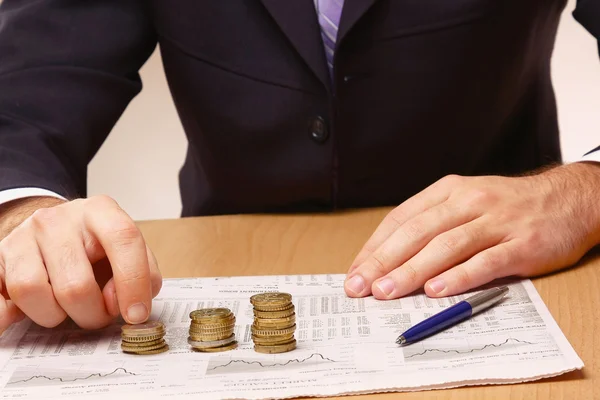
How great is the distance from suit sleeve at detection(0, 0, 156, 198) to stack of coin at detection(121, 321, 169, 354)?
43 centimetres

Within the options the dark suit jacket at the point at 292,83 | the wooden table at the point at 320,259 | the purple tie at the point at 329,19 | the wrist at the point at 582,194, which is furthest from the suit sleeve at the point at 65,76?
the wrist at the point at 582,194

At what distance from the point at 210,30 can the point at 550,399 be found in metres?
0.86

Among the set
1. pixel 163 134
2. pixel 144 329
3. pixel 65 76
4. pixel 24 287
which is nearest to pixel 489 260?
pixel 144 329

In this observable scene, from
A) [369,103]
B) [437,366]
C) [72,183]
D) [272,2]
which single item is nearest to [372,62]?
[369,103]

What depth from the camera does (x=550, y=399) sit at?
0.71 meters

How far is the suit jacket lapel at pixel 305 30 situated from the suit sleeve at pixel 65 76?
24 cm

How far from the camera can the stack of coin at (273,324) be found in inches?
32.0

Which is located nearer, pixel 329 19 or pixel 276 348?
pixel 276 348

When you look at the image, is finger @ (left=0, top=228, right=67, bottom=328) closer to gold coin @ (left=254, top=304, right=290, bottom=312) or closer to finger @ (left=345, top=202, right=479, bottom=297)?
gold coin @ (left=254, top=304, right=290, bottom=312)

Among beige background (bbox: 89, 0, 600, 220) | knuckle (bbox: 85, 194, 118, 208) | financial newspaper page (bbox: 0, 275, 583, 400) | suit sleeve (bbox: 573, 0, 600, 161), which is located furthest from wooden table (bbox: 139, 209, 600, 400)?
beige background (bbox: 89, 0, 600, 220)

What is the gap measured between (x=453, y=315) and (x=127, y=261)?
12.3 inches

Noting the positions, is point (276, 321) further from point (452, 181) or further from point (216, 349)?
point (452, 181)

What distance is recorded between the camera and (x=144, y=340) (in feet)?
2.70

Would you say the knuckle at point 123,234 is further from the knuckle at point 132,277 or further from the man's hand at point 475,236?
the man's hand at point 475,236
